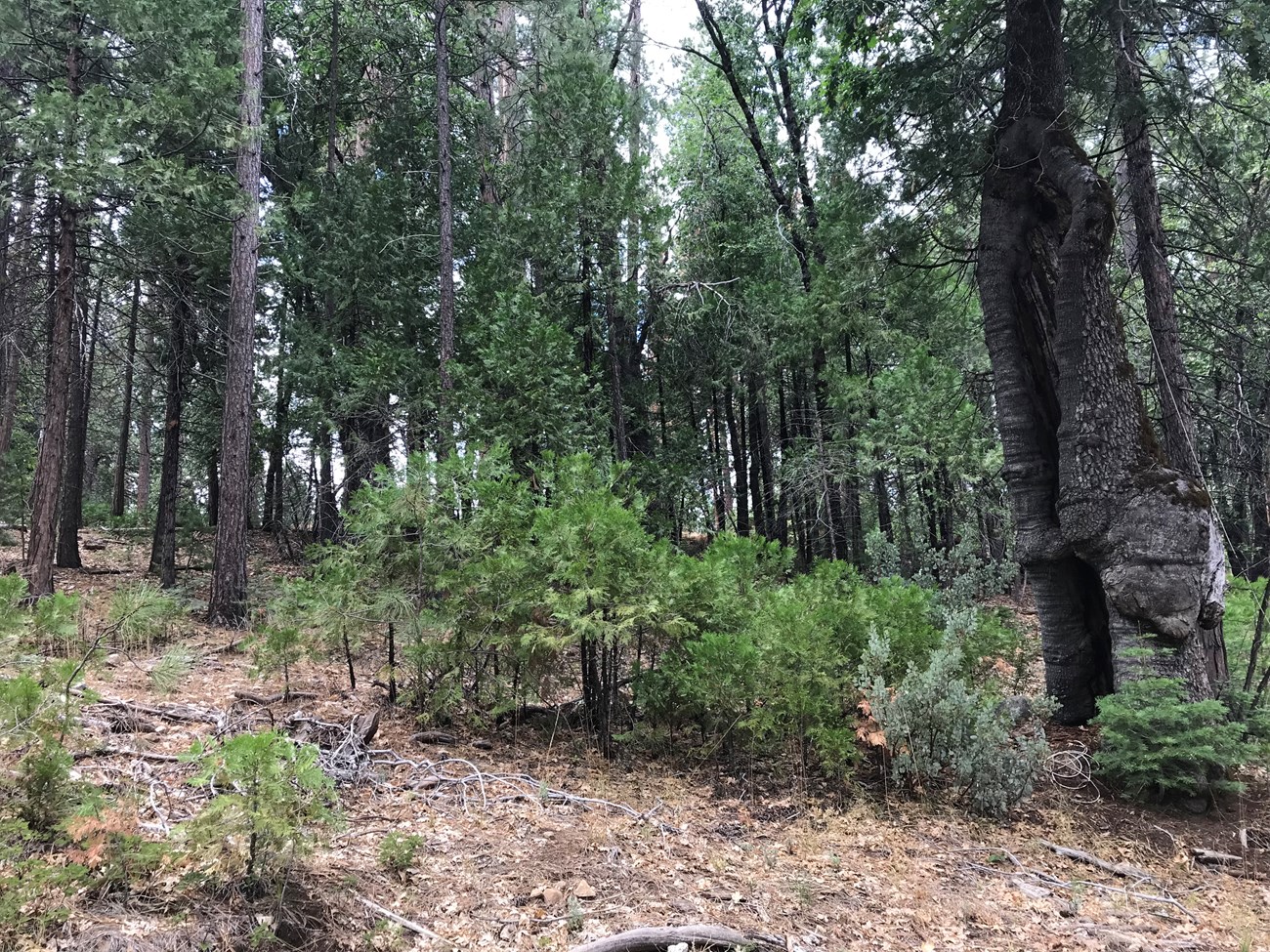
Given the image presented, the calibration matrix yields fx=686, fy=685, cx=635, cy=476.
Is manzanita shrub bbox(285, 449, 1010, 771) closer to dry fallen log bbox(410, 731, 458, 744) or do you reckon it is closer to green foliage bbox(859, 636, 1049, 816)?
dry fallen log bbox(410, 731, 458, 744)

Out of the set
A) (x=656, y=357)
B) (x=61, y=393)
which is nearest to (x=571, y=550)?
(x=61, y=393)

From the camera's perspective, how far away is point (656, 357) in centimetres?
1698

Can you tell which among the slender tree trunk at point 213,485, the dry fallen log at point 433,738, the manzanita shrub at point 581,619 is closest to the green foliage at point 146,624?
the manzanita shrub at point 581,619

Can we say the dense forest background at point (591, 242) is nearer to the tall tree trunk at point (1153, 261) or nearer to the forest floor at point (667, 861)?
the tall tree trunk at point (1153, 261)

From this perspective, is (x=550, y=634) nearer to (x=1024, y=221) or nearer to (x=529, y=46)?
(x=1024, y=221)

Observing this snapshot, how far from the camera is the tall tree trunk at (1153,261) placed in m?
5.89

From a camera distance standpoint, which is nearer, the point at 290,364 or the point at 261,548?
the point at 290,364

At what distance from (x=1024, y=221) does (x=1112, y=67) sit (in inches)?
66.7

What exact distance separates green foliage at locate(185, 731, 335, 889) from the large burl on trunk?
564cm

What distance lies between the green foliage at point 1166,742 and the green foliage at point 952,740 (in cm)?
56

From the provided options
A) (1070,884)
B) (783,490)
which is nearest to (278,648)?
(1070,884)

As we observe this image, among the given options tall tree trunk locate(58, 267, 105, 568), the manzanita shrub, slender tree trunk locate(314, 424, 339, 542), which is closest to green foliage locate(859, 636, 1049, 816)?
the manzanita shrub

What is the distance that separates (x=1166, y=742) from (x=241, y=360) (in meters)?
11.3

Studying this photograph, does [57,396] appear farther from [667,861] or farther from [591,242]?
[667,861]
